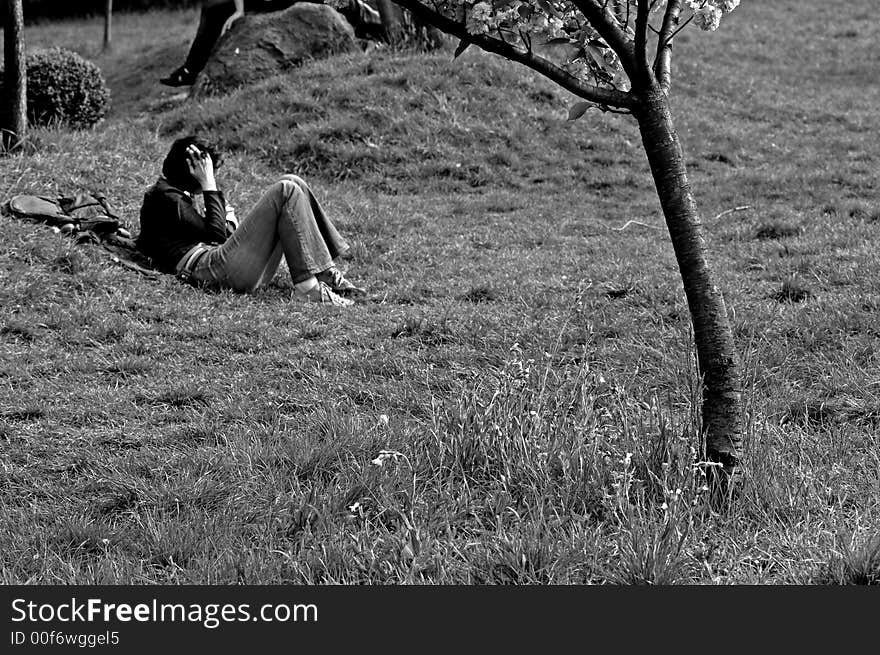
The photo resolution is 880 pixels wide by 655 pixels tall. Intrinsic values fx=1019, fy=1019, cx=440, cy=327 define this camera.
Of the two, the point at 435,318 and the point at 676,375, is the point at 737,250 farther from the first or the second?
the point at 676,375

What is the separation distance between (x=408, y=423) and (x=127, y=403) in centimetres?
162

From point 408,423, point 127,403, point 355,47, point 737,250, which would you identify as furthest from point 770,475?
point 355,47

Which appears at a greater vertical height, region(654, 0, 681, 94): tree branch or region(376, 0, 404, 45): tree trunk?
region(654, 0, 681, 94): tree branch

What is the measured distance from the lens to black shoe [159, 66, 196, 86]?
654 inches

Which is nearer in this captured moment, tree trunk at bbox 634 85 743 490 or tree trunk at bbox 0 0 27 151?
tree trunk at bbox 634 85 743 490

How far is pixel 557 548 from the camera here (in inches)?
134

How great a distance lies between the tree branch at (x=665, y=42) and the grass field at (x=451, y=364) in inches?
50.9

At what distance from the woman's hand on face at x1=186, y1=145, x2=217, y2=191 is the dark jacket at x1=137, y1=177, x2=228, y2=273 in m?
0.08

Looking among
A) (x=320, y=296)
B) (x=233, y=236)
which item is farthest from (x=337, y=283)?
(x=233, y=236)

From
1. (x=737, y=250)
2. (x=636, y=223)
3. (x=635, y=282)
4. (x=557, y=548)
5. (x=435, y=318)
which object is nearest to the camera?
(x=557, y=548)

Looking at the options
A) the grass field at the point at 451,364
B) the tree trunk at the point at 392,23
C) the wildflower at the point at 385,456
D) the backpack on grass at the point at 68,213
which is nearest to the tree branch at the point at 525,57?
the grass field at the point at 451,364

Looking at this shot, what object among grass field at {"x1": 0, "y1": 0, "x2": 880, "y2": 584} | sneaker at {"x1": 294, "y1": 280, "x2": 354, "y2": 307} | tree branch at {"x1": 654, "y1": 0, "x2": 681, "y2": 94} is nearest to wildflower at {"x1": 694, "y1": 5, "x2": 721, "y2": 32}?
tree branch at {"x1": 654, "y1": 0, "x2": 681, "y2": 94}

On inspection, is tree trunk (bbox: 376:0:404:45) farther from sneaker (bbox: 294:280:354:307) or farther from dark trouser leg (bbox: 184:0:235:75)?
sneaker (bbox: 294:280:354:307)

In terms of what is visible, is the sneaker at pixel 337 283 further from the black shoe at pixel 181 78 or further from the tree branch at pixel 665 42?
the black shoe at pixel 181 78
